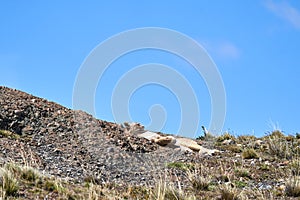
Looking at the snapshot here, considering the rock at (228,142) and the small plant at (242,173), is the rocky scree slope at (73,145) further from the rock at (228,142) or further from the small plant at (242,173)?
the rock at (228,142)

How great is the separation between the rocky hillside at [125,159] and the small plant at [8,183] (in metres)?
0.03

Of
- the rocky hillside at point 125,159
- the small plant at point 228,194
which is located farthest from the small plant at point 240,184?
the small plant at point 228,194

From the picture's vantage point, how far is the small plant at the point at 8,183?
330 inches

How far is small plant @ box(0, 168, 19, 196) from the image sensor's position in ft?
27.5

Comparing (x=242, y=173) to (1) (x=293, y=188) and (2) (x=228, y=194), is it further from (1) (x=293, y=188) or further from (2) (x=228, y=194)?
(2) (x=228, y=194)

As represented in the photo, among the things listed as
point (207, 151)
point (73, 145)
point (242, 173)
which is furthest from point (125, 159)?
point (207, 151)

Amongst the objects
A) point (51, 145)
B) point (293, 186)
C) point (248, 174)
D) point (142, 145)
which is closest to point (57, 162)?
point (51, 145)

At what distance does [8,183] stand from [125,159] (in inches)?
221

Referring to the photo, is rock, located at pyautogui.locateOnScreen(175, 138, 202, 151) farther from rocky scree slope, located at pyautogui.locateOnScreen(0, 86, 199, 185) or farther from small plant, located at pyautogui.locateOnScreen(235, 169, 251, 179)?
small plant, located at pyautogui.locateOnScreen(235, 169, 251, 179)

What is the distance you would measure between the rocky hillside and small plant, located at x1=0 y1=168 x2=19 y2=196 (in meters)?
0.03

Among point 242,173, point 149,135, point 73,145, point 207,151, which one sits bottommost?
point 242,173

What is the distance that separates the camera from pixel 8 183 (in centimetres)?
854

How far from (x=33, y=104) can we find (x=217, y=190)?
8923 millimetres

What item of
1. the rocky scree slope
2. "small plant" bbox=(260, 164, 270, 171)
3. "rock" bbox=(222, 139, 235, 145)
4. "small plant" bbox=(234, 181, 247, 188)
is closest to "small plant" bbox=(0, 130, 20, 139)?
the rocky scree slope
